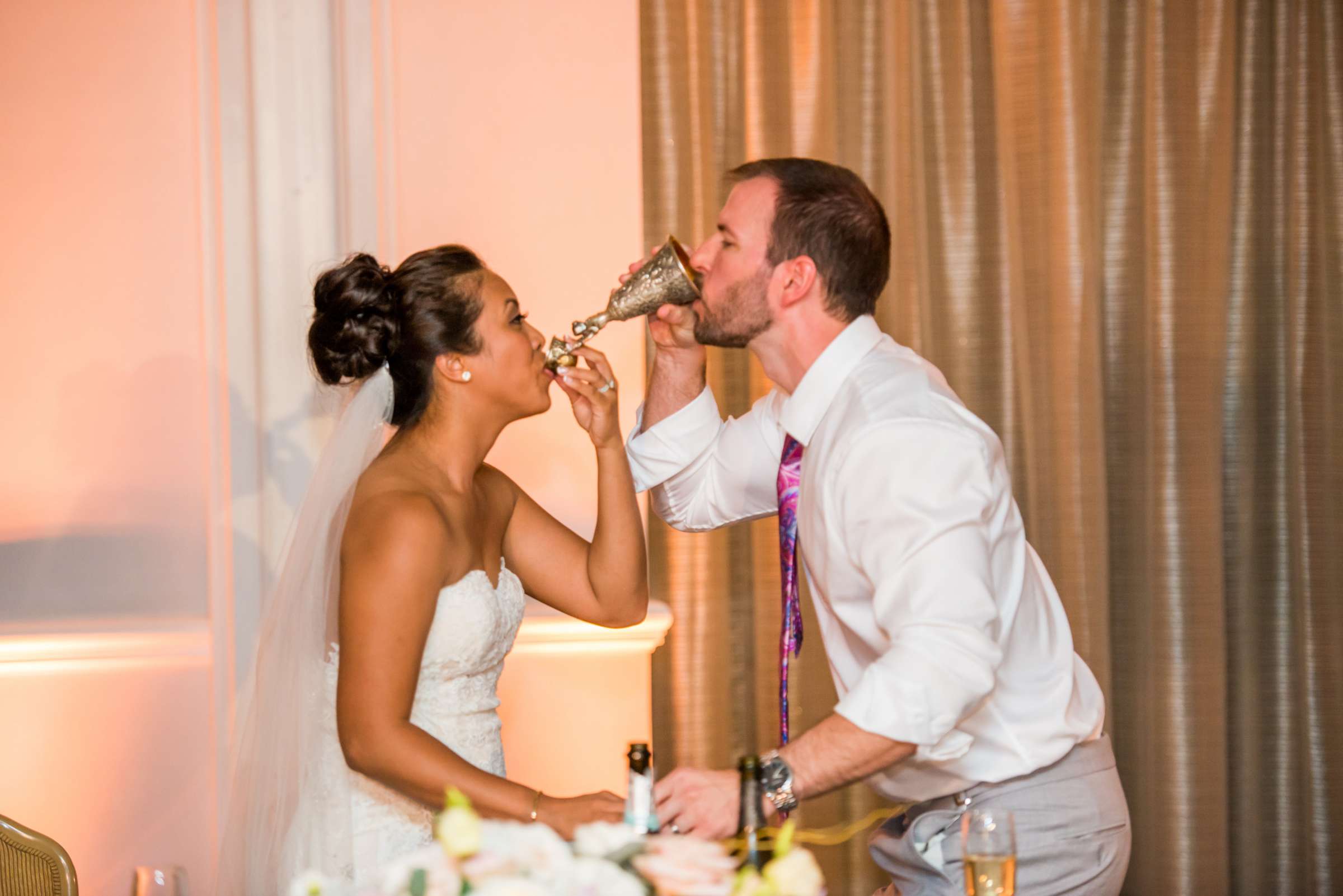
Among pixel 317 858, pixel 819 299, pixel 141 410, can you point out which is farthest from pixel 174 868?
pixel 141 410

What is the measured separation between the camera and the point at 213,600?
8.80ft

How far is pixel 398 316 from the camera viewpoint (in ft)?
7.36

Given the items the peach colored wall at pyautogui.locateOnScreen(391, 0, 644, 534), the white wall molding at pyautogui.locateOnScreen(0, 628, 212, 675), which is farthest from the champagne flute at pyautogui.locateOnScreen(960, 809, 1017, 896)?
the white wall molding at pyautogui.locateOnScreen(0, 628, 212, 675)

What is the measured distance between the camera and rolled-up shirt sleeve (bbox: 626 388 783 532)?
8.37 ft

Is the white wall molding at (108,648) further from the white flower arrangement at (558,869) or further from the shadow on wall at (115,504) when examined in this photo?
the white flower arrangement at (558,869)

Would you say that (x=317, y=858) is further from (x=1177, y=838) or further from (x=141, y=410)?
(x=1177, y=838)

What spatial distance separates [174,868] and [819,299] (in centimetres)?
139

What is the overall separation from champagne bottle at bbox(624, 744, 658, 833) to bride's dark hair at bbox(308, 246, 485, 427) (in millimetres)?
1125

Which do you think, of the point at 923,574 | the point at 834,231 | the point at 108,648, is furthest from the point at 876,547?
the point at 108,648

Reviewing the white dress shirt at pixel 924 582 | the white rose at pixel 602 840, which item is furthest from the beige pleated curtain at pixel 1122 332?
the white rose at pixel 602 840

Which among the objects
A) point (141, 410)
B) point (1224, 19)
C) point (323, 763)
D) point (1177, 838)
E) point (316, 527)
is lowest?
point (1177, 838)

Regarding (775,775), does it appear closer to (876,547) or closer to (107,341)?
(876,547)

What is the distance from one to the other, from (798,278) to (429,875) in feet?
4.81

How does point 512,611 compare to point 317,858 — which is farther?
point 512,611
